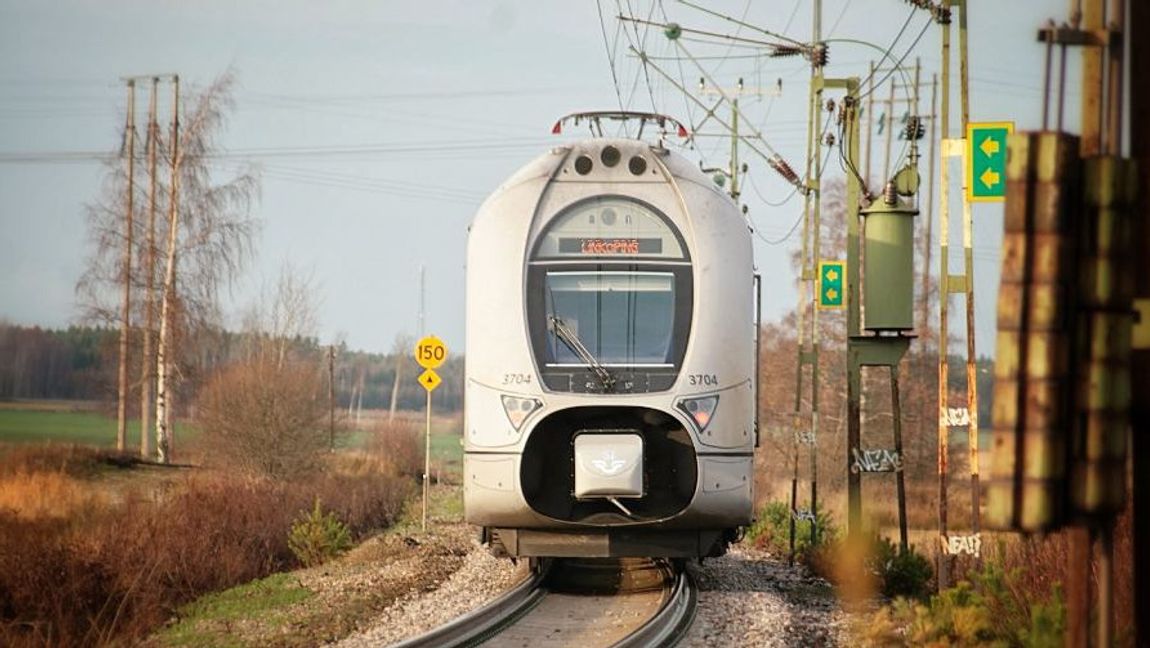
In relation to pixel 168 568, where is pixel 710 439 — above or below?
above

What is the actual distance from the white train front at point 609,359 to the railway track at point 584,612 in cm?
53

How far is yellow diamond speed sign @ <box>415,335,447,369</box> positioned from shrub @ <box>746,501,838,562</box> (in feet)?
18.2

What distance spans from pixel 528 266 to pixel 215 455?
78.7ft

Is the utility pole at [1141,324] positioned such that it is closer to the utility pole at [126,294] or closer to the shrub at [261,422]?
the shrub at [261,422]

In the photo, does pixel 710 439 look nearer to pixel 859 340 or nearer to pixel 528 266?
pixel 528 266

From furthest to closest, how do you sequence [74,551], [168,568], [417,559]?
[417,559], [168,568], [74,551]

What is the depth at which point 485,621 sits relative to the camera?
11.6 meters

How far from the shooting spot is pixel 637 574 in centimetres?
1569

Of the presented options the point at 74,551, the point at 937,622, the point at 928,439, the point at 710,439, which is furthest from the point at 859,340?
the point at 928,439

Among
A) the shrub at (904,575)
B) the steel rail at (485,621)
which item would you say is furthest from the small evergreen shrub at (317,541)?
the shrub at (904,575)

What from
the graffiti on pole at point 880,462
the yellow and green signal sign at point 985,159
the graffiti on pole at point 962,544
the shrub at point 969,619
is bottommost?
the shrub at point 969,619

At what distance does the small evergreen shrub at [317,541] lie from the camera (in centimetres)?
1798

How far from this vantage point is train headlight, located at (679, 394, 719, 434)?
12.3 m

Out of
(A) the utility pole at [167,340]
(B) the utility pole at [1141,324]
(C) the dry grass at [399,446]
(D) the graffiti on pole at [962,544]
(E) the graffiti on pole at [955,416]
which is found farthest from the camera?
(C) the dry grass at [399,446]
